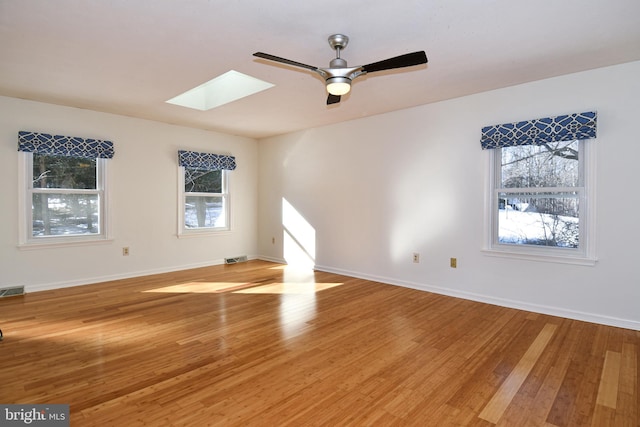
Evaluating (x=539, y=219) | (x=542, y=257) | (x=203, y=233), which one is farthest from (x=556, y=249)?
(x=203, y=233)

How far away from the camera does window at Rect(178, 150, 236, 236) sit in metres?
5.54

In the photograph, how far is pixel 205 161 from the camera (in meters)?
5.69

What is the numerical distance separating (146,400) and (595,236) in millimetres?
3860

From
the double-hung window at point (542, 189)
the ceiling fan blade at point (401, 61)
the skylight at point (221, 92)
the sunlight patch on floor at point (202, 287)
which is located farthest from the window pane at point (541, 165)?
the sunlight patch on floor at point (202, 287)

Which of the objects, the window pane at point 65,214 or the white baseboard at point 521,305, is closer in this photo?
the white baseboard at point 521,305

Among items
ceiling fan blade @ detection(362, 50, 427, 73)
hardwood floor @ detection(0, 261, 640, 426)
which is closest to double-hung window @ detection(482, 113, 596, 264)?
hardwood floor @ detection(0, 261, 640, 426)

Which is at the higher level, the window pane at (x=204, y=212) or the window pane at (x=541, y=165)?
the window pane at (x=541, y=165)

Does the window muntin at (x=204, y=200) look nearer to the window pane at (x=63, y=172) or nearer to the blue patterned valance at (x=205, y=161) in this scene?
the blue patterned valance at (x=205, y=161)

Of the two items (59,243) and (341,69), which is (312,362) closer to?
(341,69)

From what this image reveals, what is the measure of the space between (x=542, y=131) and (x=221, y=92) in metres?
3.67

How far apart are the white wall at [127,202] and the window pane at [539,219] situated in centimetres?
442

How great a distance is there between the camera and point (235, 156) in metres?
6.25

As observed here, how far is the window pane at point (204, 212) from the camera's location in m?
5.70

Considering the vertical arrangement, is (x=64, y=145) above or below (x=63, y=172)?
above
